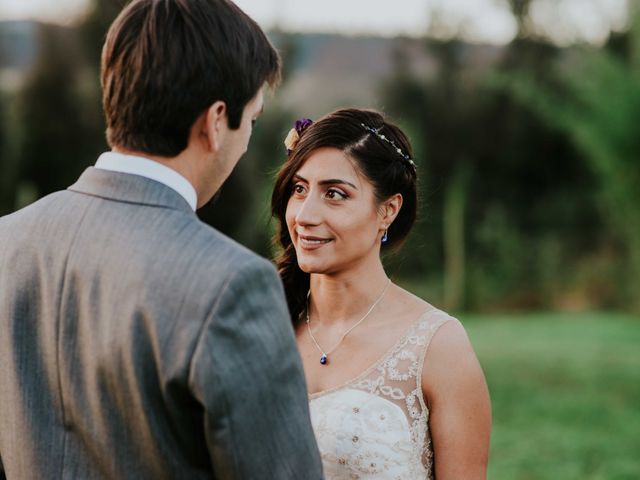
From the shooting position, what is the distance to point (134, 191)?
165 cm

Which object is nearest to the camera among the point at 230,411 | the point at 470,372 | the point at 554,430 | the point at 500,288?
Answer: the point at 230,411

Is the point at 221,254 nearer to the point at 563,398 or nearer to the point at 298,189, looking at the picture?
the point at 298,189

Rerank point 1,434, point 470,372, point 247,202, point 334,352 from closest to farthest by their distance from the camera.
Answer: point 1,434 < point 470,372 < point 334,352 < point 247,202

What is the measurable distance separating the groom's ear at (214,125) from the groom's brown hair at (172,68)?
0.04ft

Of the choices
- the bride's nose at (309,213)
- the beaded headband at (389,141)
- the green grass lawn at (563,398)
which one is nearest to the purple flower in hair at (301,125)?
the beaded headband at (389,141)

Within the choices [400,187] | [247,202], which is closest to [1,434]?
[400,187]

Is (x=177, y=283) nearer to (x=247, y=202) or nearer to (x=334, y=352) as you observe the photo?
(x=334, y=352)

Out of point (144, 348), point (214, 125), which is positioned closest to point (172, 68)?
point (214, 125)

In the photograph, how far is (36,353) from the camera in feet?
5.56

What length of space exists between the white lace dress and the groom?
1134mm

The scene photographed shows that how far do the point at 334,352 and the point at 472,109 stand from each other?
21633 mm

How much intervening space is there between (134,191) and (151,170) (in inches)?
2.1

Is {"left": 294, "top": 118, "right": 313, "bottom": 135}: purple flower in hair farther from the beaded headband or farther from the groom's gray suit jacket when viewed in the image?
the groom's gray suit jacket

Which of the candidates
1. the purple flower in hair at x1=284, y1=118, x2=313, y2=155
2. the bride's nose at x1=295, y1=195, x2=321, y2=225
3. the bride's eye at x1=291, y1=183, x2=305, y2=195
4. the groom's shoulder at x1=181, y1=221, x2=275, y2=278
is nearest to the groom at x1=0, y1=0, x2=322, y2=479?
the groom's shoulder at x1=181, y1=221, x2=275, y2=278
